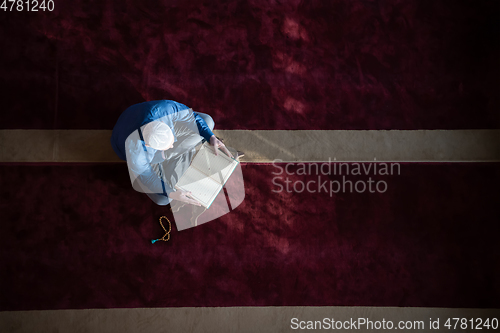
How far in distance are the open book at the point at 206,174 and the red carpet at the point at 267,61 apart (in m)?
0.51

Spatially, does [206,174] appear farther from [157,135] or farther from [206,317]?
[206,317]

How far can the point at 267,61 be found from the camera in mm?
2381

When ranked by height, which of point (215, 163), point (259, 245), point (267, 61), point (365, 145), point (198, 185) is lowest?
point (259, 245)

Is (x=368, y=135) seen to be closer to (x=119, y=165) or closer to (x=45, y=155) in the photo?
(x=119, y=165)

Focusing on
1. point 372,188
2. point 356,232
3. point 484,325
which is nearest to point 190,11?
point 372,188

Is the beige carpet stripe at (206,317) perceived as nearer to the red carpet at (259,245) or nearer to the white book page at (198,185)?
the red carpet at (259,245)

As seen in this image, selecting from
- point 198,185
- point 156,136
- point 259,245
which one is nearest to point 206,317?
point 259,245

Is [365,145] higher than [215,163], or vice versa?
[365,145]

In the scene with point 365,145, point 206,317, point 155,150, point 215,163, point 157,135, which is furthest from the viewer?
point 365,145

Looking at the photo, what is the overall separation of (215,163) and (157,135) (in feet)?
1.45

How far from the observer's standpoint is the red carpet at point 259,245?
223cm

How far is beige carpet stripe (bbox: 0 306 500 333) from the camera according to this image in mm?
2207

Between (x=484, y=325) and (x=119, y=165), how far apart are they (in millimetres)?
2968

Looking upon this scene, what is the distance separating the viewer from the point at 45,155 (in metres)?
2.28
